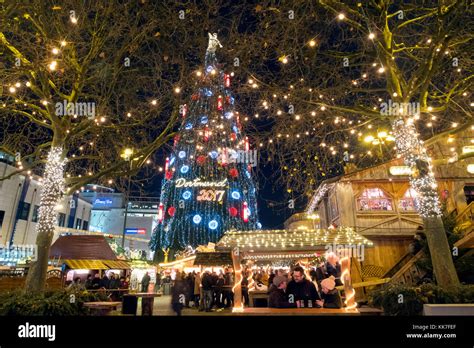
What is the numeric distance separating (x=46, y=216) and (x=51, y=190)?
0.97 m

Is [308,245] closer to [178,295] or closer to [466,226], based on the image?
[178,295]

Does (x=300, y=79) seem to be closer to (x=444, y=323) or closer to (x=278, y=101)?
(x=278, y=101)

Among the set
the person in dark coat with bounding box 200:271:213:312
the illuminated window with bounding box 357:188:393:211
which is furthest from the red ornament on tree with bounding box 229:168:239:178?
the person in dark coat with bounding box 200:271:213:312

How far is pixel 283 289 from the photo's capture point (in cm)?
862

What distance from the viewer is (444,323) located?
5531mm

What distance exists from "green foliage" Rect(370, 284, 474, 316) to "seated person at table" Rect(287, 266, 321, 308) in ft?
8.47

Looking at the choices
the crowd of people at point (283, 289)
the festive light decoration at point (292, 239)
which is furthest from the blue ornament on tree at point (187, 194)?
the festive light decoration at point (292, 239)

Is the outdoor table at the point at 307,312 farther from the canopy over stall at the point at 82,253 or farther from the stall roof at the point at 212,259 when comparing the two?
the canopy over stall at the point at 82,253

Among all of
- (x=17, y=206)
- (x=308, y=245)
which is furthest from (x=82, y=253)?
(x=17, y=206)

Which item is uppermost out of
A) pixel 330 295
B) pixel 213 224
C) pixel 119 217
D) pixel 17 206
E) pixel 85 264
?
pixel 119 217

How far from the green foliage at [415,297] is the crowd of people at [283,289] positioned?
5.44ft

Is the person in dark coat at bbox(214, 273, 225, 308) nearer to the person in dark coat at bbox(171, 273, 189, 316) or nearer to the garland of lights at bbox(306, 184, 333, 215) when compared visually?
the person in dark coat at bbox(171, 273, 189, 316)

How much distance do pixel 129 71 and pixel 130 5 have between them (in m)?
2.50

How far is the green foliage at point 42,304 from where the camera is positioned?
8281 mm
